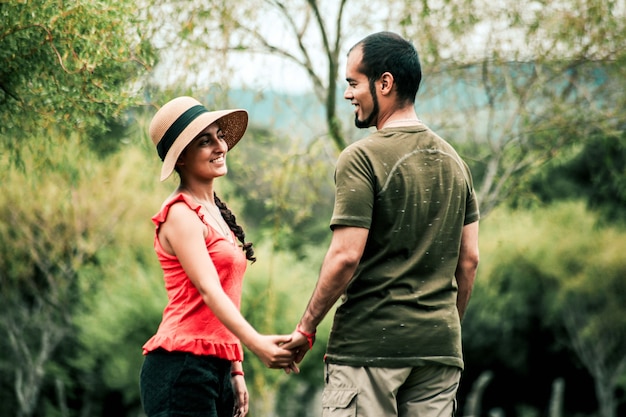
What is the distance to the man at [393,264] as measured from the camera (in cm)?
269

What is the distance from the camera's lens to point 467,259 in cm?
298

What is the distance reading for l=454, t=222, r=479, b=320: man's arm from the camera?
2.96 metres

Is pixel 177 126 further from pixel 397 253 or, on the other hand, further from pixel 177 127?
pixel 397 253

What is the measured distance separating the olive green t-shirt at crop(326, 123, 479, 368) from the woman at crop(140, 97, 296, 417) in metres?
0.30

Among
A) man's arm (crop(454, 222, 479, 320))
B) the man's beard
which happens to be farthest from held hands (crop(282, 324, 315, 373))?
the man's beard

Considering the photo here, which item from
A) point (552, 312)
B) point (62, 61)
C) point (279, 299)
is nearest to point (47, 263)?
point (279, 299)

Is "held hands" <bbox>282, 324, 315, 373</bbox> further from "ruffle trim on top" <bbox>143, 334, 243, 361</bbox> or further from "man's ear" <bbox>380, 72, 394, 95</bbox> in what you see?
"man's ear" <bbox>380, 72, 394, 95</bbox>

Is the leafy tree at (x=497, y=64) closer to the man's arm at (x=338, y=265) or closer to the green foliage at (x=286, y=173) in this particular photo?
the green foliage at (x=286, y=173)

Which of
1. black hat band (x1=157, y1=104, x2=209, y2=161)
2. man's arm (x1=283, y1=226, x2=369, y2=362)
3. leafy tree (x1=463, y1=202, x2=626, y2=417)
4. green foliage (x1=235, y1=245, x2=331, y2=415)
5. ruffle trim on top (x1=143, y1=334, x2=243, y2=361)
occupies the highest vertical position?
black hat band (x1=157, y1=104, x2=209, y2=161)

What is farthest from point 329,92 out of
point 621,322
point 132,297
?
point 621,322

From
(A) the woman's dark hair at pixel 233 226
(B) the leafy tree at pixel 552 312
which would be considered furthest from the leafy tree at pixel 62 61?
(B) the leafy tree at pixel 552 312

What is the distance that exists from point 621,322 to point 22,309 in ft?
43.0

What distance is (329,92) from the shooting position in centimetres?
758

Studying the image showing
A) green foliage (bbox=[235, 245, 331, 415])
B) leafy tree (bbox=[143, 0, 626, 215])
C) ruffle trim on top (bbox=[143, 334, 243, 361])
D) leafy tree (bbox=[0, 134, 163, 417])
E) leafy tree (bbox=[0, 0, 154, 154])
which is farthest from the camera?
leafy tree (bbox=[0, 134, 163, 417])
